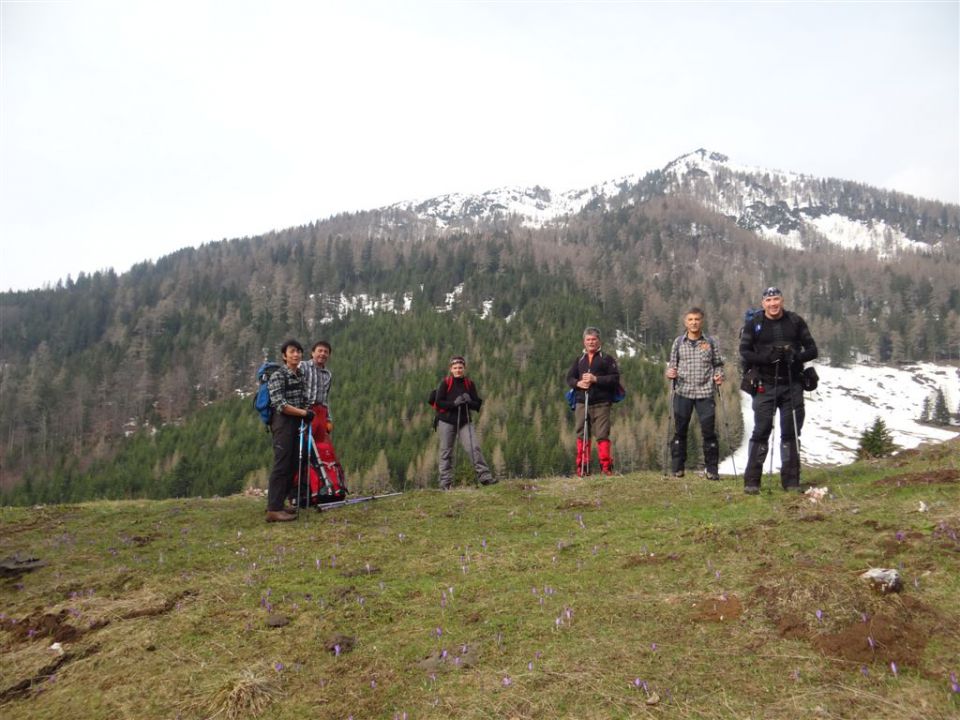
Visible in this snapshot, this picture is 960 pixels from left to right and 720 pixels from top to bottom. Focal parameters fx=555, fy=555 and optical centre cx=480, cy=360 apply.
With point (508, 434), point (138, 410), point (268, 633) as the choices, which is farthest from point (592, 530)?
point (138, 410)

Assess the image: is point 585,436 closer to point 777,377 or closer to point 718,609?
point 777,377

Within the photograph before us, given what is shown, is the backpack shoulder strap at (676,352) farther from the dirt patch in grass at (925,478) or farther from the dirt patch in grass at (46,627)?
the dirt patch in grass at (46,627)

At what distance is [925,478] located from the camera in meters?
8.86

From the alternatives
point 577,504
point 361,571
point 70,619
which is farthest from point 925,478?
point 70,619

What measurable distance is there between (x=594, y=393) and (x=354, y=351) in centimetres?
13632

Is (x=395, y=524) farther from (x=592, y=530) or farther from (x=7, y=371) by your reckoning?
(x=7, y=371)

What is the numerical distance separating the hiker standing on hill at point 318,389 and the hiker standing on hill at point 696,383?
7.34 m

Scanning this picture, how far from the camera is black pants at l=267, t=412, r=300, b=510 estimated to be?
423 inches

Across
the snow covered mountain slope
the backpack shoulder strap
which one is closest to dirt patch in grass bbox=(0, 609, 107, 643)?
the backpack shoulder strap

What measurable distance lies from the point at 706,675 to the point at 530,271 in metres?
188

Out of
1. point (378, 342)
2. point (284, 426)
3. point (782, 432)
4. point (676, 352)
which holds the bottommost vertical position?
point (782, 432)

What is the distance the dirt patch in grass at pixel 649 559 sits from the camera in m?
6.70

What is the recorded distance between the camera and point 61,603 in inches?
270

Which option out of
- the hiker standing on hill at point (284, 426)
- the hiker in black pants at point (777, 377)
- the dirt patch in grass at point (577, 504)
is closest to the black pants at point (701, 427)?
the hiker in black pants at point (777, 377)
